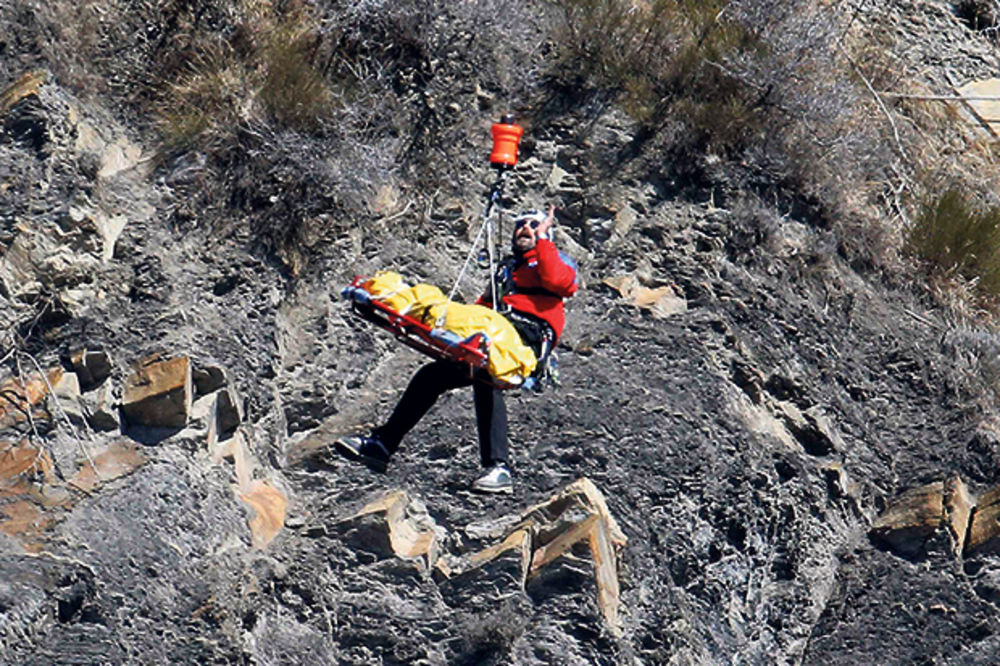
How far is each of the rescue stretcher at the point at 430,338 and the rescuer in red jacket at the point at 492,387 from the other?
1.37 feet

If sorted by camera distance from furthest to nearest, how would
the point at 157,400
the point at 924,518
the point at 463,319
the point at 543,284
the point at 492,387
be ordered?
the point at 924,518 < the point at 157,400 < the point at 543,284 < the point at 492,387 < the point at 463,319

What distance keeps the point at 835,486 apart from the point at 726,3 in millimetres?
4710

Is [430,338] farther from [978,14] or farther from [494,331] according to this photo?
[978,14]

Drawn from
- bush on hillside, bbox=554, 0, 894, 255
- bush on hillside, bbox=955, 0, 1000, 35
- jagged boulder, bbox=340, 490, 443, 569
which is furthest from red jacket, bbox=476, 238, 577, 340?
bush on hillside, bbox=955, 0, 1000, 35

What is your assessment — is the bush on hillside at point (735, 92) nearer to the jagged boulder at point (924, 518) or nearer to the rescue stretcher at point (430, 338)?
the jagged boulder at point (924, 518)

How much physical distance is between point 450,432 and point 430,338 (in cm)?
218

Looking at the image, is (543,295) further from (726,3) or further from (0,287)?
(726,3)

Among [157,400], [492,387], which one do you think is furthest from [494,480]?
[157,400]

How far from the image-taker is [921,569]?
1088 cm

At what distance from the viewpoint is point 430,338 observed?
340 inches

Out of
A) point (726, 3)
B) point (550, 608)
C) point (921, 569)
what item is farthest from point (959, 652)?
point (726, 3)

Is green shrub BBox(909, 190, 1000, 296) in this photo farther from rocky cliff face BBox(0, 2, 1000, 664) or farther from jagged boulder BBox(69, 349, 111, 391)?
jagged boulder BBox(69, 349, 111, 391)

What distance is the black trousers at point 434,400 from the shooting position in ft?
30.9

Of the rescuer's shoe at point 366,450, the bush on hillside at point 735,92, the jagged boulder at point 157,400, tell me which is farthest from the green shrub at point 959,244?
the jagged boulder at point 157,400
